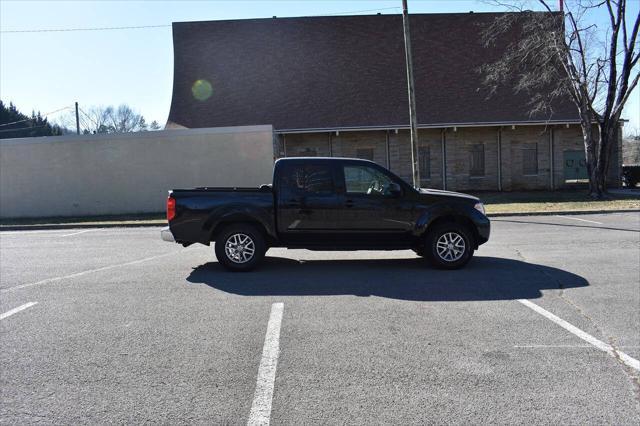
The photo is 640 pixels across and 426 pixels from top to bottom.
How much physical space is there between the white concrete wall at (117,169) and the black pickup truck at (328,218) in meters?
13.0

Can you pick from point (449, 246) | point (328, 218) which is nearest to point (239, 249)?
point (328, 218)

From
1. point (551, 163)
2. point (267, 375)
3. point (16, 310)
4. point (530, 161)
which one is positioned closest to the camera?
point (267, 375)

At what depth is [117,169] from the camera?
861 inches

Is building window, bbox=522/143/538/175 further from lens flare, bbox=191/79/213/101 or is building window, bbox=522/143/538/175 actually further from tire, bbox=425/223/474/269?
tire, bbox=425/223/474/269

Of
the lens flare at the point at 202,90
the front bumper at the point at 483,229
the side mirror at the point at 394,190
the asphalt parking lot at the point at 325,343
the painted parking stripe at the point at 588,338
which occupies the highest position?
the lens flare at the point at 202,90

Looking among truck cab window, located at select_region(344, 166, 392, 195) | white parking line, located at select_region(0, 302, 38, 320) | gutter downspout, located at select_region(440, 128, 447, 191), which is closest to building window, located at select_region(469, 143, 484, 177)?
gutter downspout, located at select_region(440, 128, 447, 191)

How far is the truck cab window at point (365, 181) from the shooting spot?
842 cm

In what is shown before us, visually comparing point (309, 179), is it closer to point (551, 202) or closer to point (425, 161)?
point (551, 202)

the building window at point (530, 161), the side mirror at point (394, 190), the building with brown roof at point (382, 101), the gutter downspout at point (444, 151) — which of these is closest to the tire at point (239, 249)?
the side mirror at point (394, 190)

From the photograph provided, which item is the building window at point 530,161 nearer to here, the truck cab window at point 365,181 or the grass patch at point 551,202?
the grass patch at point 551,202

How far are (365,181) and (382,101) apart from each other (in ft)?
61.6

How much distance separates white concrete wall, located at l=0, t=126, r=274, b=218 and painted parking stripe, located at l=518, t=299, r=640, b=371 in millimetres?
16244

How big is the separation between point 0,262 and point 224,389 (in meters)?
8.42

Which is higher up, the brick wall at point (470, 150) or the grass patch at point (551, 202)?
Result: the brick wall at point (470, 150)
